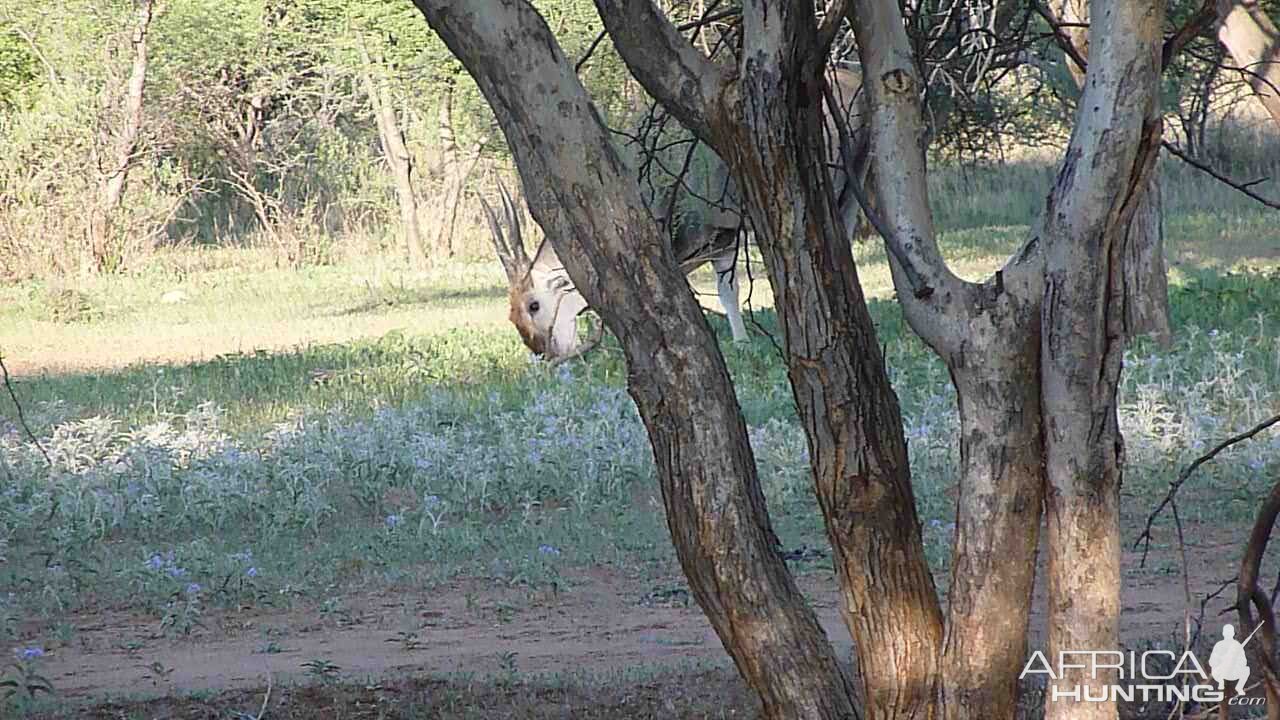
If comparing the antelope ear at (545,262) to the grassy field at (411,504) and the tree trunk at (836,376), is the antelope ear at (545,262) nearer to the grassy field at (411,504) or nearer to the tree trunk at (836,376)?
the grassy field at (411,504)

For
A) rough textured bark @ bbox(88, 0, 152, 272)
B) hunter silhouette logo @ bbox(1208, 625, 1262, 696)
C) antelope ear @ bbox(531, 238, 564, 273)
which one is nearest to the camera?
hunter silhouette logo @ bbox(1208, 625, 1262, 696)

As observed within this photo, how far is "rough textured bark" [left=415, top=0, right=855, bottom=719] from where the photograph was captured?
10.6 ft

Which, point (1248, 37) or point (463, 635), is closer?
Answer: point (463, 635)

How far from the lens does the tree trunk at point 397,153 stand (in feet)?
65.5

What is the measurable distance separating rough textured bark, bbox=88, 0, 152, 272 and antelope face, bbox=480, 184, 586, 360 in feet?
26.1

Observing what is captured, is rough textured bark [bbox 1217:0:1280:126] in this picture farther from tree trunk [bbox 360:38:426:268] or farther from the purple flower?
tree trunk [bbox 360:38:426:268]

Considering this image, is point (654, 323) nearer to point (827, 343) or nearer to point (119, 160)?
point (827, 343)

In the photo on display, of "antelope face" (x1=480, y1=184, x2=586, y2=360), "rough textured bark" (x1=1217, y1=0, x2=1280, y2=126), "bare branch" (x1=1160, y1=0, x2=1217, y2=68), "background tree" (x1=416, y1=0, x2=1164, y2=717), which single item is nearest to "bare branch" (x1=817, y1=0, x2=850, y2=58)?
"background tree" (x1=416, y1=0, x2=1164, y2=717)

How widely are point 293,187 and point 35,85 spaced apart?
3529mm

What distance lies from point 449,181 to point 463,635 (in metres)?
15.5

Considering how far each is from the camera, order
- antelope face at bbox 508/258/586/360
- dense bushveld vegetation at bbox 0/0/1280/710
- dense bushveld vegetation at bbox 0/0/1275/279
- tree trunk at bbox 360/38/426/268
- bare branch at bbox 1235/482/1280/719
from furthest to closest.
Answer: tree trunk at bbox 360/38/426/268, dense bushveld vegetation at bbox 0/0/1275/279, antelope face at bbox 508/258/586/360, dense bushveld vegetation at bbox 0/0/1280/710, bare branch at bbox 1235/482/1280/719

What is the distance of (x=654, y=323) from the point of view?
3240 millimetres

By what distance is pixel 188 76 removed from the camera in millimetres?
21062

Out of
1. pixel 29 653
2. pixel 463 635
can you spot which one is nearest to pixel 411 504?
pixel 463 635
